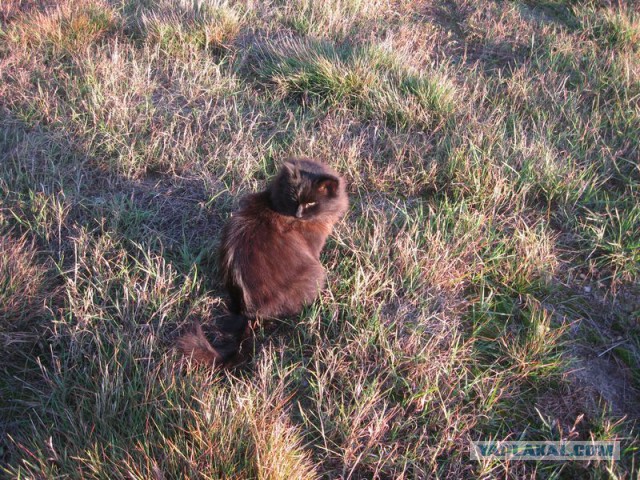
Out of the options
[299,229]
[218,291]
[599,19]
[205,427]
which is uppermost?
[599,19]

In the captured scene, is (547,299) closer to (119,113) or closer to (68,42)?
(119,113)

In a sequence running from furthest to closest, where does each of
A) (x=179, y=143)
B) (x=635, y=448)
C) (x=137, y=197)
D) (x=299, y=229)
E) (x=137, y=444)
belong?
(x=179, y=143)
(x=137, y=197)
(x=299, y=229)
(x=635, y=448)
(x=137, y=444)

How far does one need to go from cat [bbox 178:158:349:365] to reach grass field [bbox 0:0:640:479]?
0.17 m

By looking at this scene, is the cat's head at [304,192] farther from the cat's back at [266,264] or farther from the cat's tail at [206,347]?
the cat's tail at [206,347]

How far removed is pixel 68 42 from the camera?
475 cm

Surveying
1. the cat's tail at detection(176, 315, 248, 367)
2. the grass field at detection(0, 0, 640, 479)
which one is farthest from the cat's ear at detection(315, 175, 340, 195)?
the cat's tail at detection(176, 315, 248, 367)

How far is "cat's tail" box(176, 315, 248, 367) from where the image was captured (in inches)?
97.8

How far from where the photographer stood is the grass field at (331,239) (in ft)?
7.62

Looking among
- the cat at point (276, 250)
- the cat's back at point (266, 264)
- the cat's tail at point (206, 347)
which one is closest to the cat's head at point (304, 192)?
the cat at point (276, 250)

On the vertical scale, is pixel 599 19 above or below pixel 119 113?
above

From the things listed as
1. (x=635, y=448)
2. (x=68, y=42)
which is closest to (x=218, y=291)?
(x=635, y=448)

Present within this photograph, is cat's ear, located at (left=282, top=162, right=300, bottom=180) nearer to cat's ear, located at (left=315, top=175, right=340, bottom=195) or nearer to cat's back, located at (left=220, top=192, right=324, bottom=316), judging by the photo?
cat's ear, located at (left=315, top=175, right=340, bottom=195)

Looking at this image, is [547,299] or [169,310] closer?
[169,310]

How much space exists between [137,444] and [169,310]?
905mm
